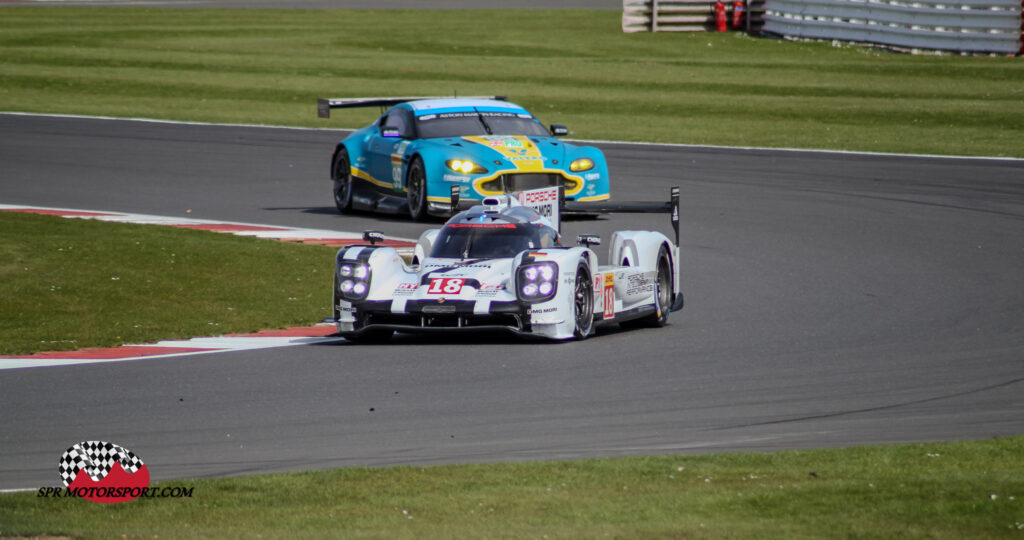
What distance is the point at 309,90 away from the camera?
35.7 meters

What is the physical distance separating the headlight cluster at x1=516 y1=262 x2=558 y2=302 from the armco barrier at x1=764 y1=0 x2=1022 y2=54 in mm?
26802

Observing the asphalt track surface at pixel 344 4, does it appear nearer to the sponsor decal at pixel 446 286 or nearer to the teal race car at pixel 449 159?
the teal race car at pixel 449 159

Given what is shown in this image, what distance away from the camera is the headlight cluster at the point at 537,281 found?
37.7 ft

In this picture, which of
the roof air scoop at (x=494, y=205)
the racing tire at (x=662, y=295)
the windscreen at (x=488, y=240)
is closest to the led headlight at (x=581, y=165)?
the racing tire at (x=662, y=295)

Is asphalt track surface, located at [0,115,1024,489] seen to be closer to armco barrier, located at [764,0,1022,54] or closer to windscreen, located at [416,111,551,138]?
windscreen, located at [416,111,551,138]

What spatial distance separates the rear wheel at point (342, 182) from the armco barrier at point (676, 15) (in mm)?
27326

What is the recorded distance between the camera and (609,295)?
1227 cm

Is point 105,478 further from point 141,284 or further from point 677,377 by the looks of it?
point 141,284

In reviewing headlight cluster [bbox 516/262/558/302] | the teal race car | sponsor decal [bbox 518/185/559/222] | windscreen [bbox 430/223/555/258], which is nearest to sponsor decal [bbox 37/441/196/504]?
headlight cluster [bbox 516/262/558/302]

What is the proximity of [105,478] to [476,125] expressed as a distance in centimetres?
1283

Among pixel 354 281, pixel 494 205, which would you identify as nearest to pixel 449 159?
pixel 494 205

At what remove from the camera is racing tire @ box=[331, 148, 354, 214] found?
20.2m

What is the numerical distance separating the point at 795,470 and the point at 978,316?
5800mm

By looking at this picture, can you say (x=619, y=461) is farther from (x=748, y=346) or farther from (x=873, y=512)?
(x=748, y=346)
